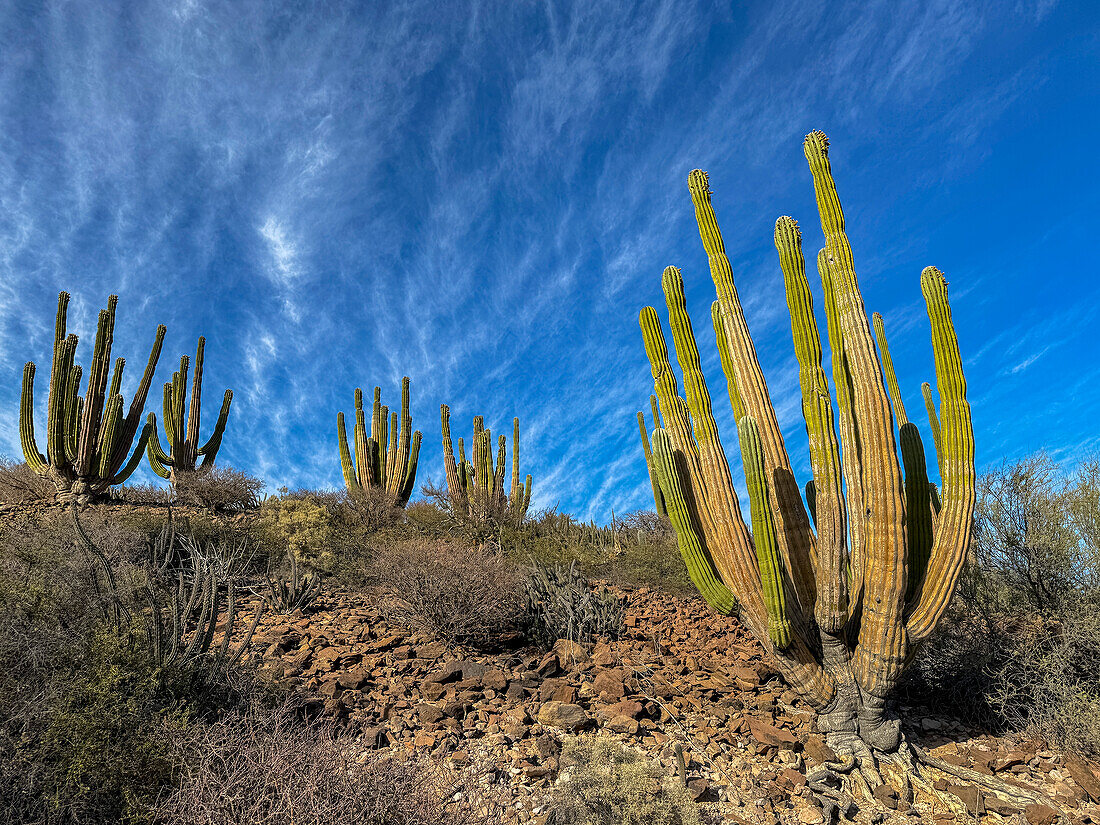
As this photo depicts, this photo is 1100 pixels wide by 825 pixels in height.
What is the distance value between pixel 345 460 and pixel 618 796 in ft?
49.6

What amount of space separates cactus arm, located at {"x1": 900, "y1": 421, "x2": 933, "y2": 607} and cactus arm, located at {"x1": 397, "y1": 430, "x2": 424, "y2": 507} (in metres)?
13.4

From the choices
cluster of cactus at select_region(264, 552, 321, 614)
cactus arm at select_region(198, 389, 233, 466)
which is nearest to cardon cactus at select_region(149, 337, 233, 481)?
cactus arm at select_region(198, 389, 233, 466)

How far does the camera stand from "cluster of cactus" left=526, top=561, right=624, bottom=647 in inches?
296

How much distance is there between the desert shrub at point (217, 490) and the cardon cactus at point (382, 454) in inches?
98.9

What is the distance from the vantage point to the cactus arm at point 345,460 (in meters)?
17.1

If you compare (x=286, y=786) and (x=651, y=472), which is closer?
(x=286, y=786)

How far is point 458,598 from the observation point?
23.6ft

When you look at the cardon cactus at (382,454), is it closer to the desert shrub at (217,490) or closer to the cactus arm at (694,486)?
the desert shrub at (217,490)

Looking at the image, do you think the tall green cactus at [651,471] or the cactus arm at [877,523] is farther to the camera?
the tall green cactus at [651,471]

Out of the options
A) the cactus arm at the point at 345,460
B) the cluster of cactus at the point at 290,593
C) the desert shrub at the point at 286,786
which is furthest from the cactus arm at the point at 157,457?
the desert shrub at the point at 286,786

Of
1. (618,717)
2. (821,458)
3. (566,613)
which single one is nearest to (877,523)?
(821,458)

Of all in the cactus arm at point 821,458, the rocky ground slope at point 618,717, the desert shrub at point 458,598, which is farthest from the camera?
the desert shrub at point 458,598

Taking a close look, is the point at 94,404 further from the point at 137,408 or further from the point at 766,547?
the point at 766,547

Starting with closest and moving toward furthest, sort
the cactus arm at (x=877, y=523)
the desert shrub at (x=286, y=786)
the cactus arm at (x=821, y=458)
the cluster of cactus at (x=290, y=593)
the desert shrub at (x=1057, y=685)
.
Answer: the desert shrub at (x=286, y=786)
the cactus arm at (x=877, y=523)
the cactus arm at (x=821, y=458)
the desert shrub at (x=1057, y=685)
the cluster of cactus at (x=290, y=593)
